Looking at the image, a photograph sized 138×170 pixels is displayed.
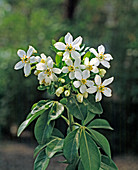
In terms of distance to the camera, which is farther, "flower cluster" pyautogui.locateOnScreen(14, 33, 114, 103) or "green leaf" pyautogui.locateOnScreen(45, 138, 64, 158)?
"green leaf" pyautogui.locateOnScreen(45, 138, 64, 158)

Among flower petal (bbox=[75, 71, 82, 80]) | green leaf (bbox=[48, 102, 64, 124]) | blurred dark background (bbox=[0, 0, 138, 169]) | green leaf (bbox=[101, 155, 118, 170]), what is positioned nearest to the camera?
flower petal (bbox=[75, 71, 82, 80])

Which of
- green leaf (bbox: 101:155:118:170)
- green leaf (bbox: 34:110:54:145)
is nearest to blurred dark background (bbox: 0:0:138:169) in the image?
green leaf (bbox: 101:155:118:170)

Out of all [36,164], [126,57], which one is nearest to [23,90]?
[126,57]

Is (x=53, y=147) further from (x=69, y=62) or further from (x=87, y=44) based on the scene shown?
(x=87, y=44)

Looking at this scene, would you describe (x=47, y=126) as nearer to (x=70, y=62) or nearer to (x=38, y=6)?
(x=70, y=62)

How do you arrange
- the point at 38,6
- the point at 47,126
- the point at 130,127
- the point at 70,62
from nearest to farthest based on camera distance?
the point at 70,62
the point at 47,126
the point at 130,127
the point at 38,6

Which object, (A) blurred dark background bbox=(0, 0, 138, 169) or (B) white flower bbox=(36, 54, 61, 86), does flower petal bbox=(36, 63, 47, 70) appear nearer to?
(B) white flower bbox=(36, 54, 61, 86)

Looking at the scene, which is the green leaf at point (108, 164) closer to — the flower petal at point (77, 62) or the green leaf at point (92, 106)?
the green leaf at point (92, 106)
